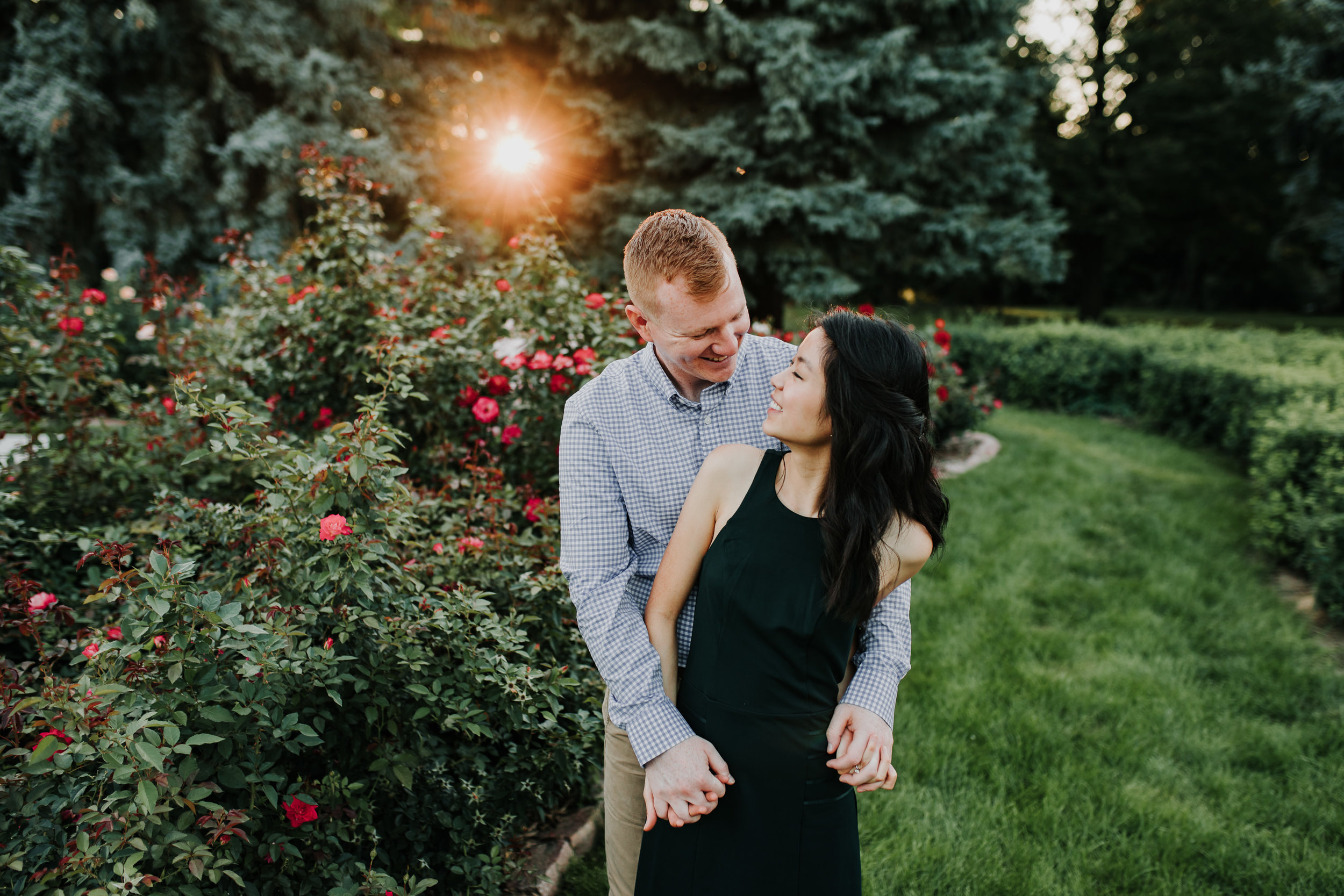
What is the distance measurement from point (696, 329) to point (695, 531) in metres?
0.44

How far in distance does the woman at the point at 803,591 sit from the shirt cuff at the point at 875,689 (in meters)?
0.04

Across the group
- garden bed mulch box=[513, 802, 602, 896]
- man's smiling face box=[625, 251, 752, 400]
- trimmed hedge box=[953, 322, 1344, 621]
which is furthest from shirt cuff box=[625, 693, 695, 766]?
trimmed hedge box=[953, 322, 1344, 621]

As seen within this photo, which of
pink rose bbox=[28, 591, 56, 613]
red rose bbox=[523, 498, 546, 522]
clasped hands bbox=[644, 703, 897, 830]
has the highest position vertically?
pink rose bbox=[28, 591, 56, 613]

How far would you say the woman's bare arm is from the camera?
1.57 metres

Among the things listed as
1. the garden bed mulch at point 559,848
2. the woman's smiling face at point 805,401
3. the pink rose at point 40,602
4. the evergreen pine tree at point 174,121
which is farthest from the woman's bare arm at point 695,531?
the evergreen pine tree at point 174,121

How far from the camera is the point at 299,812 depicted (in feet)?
5.19

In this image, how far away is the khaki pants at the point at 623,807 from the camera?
1.77 meters

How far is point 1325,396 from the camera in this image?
5609 millimetres

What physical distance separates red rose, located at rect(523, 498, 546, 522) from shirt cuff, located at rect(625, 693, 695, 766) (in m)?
1.33

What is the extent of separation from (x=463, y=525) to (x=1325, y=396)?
6417mm

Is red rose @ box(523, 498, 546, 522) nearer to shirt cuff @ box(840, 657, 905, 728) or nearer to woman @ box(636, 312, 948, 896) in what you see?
woman @ box(636, 312, 948, 896)

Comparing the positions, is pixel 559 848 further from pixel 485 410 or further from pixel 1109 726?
pixel 1109 726

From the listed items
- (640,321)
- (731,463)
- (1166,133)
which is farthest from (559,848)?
(1166,133)

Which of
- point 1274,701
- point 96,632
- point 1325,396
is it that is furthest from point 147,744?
point 1325,396
